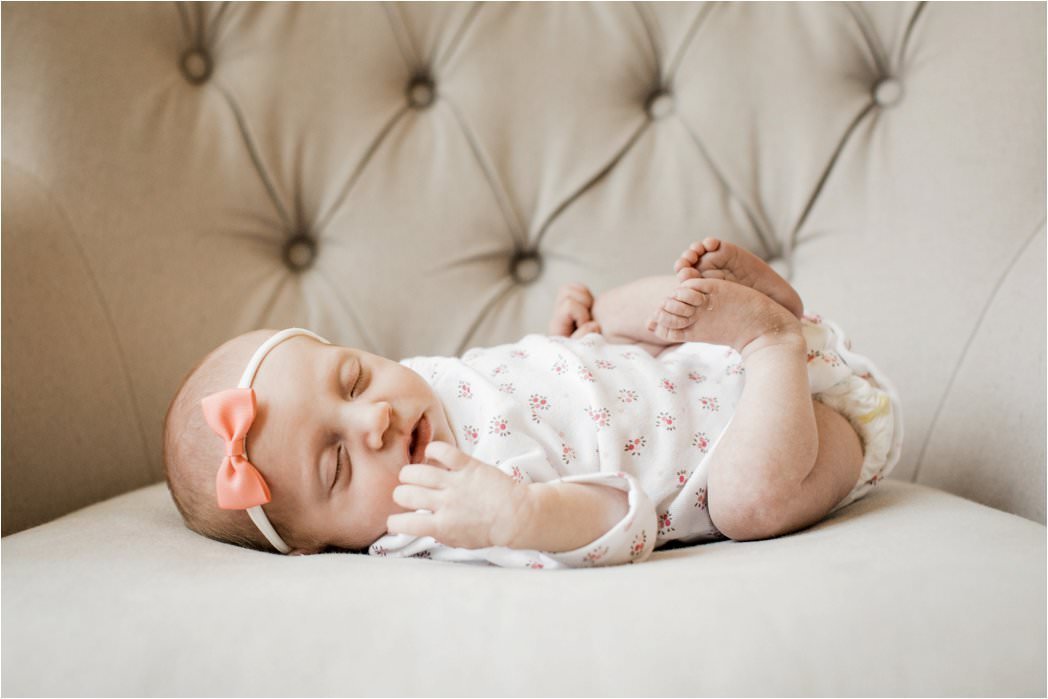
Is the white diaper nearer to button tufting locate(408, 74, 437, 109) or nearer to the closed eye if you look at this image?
the closed eye

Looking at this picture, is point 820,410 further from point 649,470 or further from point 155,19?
point 155,19

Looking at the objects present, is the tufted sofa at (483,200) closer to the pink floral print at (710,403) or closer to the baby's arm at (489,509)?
the baby's arm at (489,509)

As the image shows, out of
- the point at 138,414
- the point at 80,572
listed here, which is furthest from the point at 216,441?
the point at 138,414

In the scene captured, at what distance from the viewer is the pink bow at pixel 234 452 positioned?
0.81m

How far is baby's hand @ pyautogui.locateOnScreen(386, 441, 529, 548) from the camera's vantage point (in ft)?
2.37

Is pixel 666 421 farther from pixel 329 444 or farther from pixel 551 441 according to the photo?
pixel 329 444

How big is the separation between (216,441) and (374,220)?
542 millimetres

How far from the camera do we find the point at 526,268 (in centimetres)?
134

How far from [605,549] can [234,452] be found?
0.37 m

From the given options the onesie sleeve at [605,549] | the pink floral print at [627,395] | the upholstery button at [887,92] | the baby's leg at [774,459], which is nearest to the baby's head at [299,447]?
the onesie sleeve at [605,549]

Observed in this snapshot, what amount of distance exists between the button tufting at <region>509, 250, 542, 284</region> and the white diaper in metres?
0.47

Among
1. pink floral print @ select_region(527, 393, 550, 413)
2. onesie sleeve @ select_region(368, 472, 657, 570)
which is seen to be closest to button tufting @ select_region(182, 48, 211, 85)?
pink floral print @ select_region(527, 393, 550, 413)

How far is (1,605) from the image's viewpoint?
0.63 meters

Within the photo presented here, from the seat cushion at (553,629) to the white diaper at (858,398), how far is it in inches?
11.2
